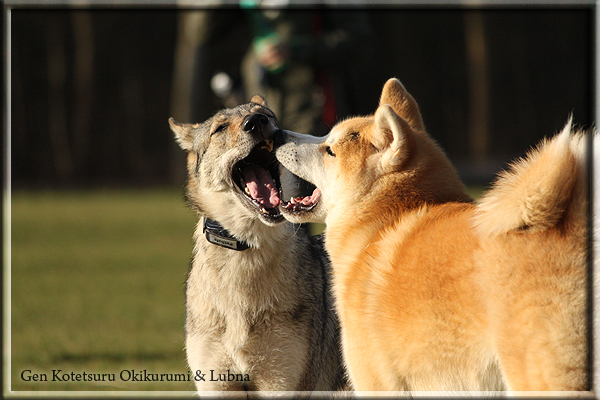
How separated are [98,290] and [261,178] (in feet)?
16.3

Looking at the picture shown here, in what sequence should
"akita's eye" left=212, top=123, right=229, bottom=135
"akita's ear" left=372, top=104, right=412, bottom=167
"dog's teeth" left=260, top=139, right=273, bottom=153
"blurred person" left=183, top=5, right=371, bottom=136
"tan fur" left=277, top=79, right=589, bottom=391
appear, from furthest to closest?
"blurred person" left=183, top=5, right=371, bottom=136 < "akita's eye" left=212, top=123, right=229, bottom=135 < "dog's teeth" left=260, top=139, right=273, bottom=153 < "akita's ear" left=372, top=104, right=412, bottom=167 < "tan fur" left=277, top=79, right=589, bottom=391

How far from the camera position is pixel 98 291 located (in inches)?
303

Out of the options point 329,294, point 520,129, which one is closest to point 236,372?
point 329,294

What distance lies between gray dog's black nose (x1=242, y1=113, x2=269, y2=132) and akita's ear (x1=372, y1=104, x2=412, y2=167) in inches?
32.4

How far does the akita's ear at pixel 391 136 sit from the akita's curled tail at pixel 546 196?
1.74 feet

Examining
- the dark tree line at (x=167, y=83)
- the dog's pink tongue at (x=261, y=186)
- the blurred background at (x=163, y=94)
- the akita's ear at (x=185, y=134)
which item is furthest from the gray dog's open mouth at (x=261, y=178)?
the dark tree line at (x=167, y=83)

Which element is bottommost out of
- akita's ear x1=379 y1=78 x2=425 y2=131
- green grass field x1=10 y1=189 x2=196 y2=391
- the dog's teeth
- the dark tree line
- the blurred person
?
green grass field x1=10 y1=189 x2=196 y2=391

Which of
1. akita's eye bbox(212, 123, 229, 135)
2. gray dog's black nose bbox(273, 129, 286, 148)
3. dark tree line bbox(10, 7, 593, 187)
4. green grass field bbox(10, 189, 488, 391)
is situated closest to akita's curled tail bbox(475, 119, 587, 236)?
gray dog's black nose bbox(273, 129, 286, 148)

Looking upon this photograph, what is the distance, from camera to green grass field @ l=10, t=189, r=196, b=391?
4570 millimetres

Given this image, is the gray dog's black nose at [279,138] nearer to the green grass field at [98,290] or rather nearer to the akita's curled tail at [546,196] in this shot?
the green grass field at [98,290]

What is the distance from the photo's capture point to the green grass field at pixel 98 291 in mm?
4523

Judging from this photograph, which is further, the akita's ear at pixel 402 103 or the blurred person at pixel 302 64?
the blurred person at pixel 302 64

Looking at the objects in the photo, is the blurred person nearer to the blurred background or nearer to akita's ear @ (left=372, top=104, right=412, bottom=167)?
akita's ear @ (left=372, top=104, right=412, bottom=167)

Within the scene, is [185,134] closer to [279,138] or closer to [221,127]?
[221,127]
